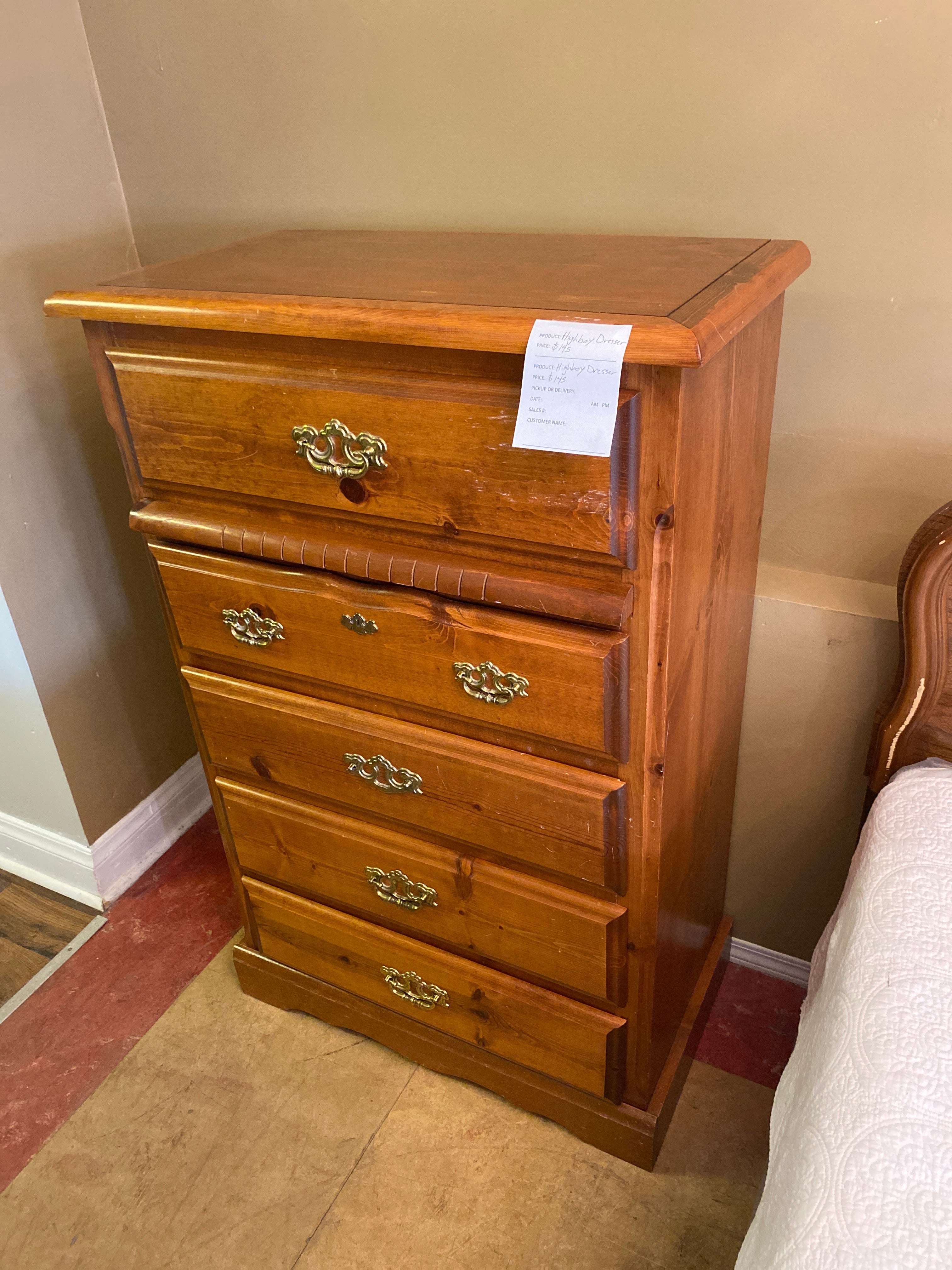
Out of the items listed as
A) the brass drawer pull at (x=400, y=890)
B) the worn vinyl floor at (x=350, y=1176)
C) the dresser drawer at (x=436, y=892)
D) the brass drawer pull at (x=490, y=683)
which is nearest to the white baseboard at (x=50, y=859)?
the worn vinyl floor at (x=350, y=1176)

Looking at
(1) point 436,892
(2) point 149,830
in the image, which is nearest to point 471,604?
(1) point 436,892

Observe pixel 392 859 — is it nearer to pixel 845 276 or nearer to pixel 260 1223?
pixel 260 1223

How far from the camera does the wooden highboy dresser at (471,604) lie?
0.88 metres

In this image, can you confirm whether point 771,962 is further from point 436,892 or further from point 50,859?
point 50,859

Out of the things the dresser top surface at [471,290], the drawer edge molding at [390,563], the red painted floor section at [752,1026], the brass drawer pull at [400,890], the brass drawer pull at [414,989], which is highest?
the dresser top surface at [471,290]

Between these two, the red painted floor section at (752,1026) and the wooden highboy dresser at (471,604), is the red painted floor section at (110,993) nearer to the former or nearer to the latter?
the wooden highboy dresser at (471,604)

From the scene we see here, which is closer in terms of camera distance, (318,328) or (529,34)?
(318,328)

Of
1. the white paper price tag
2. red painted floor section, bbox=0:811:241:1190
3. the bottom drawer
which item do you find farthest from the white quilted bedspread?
red painted floor section, bbox=0:811:241:1190

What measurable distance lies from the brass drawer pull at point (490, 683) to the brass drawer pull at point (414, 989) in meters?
0.55

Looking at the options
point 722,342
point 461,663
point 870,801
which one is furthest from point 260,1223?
point 722,342

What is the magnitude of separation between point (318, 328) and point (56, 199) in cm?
91

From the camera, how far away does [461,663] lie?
1.03 m

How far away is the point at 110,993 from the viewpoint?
165 cm

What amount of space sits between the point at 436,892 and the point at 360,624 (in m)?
0.42
